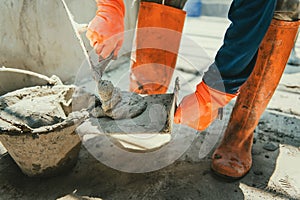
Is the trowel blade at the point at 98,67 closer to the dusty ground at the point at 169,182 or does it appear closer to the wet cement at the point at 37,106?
the wet cement at the point at 37,106

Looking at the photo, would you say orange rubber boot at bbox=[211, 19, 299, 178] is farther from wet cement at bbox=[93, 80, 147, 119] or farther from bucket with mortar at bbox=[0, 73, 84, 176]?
bucket with mortar at bbox=[0, 73, 84, 176]

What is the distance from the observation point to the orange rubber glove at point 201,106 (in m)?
1.15

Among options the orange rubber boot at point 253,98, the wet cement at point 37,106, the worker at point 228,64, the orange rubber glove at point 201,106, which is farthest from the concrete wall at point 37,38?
the orange rubber boot at point 253,98

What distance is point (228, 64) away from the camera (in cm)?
110

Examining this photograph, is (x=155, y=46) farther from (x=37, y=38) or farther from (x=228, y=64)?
(x=37, y=38)

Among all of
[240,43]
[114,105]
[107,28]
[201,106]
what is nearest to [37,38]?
[107,28]

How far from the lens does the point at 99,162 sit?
144 centimetres

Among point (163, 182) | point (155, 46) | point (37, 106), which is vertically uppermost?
point (155, 46)

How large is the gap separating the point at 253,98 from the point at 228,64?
1.09ft

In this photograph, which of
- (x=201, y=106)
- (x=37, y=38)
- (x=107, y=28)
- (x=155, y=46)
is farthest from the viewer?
(x=37, y=38)

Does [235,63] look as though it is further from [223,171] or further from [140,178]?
[140,178]

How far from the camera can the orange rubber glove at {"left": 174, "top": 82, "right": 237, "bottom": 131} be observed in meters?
1.15

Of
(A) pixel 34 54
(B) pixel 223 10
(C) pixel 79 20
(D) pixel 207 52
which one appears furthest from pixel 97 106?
(B) pixel 223 10

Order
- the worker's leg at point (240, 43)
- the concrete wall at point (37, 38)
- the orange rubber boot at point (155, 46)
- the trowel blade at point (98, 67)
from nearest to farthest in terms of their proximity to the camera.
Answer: the worker's leg at point (240, 43) → the trowel blade at point (98, 67) → the orange rubber boot at point (155, 46) → the concrete wall at point (37, 38)
